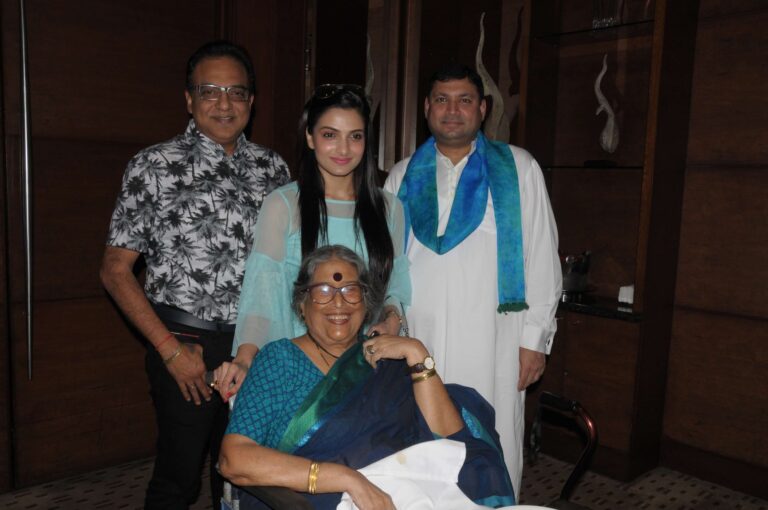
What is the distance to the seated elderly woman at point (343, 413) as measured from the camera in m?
1.54

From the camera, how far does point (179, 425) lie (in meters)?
2.06

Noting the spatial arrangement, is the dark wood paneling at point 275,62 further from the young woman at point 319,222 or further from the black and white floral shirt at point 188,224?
the young woman at point 319,222

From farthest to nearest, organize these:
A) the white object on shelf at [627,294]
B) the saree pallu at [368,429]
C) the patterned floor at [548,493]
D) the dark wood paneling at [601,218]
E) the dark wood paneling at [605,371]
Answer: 1. the dark wood paneling at [601,218]
2. the white object on shelf at [627,294]
3. the dark wood paneling at [605,371]
4. the patterned floor at [548,493]
5. the saree pallu at [368,429]

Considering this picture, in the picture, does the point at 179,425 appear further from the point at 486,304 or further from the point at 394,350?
the point at 486,304

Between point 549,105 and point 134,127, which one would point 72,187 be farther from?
point 549,105

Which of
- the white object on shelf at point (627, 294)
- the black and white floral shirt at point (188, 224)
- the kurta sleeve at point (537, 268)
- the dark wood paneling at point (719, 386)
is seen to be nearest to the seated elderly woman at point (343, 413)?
the black and white floral shirt at point (188, 224)

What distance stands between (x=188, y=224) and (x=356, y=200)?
1.69 ft

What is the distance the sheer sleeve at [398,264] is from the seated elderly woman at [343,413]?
0.21m

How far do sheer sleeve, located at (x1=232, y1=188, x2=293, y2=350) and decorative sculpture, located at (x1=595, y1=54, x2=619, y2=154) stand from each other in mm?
2040

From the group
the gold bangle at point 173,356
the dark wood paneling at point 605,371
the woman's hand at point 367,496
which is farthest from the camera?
the dark wood paneling at point 605,371

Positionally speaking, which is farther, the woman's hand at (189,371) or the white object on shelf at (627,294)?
the white object on shelf at (627,294)

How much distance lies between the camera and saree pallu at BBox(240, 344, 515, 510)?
63.5 inches

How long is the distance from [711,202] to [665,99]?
0.56 metres

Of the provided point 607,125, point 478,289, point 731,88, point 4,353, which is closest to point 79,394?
point 4,353
